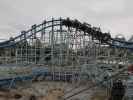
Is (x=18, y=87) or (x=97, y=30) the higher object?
(x=97, y=30)

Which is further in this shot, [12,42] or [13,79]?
[12,42]

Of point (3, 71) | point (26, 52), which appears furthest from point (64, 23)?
point (3, 71)

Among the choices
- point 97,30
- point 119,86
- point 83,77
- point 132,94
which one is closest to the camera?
point 132,94

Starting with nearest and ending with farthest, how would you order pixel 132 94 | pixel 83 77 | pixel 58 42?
pixel 132 94, pixel 83 77, pixel 58 42

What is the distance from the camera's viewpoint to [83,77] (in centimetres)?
1447

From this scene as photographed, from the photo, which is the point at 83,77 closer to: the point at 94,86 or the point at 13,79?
the point at 94,86

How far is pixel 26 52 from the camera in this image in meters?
19.9

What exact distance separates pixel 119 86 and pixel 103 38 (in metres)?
7.04

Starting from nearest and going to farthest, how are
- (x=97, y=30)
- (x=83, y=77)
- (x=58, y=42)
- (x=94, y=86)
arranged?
1. (x=94, y=86)
2. (x=83, y=77)
3. (x=97, y=30)
4. (x=58, y=42)

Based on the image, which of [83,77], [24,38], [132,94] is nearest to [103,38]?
[83,77]

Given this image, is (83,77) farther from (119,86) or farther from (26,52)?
(26,52)

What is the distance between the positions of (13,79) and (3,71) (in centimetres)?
149

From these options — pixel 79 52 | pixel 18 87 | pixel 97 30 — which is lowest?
pixel 18 87

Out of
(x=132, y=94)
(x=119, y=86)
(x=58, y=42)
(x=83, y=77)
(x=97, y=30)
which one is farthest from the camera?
(x=58, y=42)
